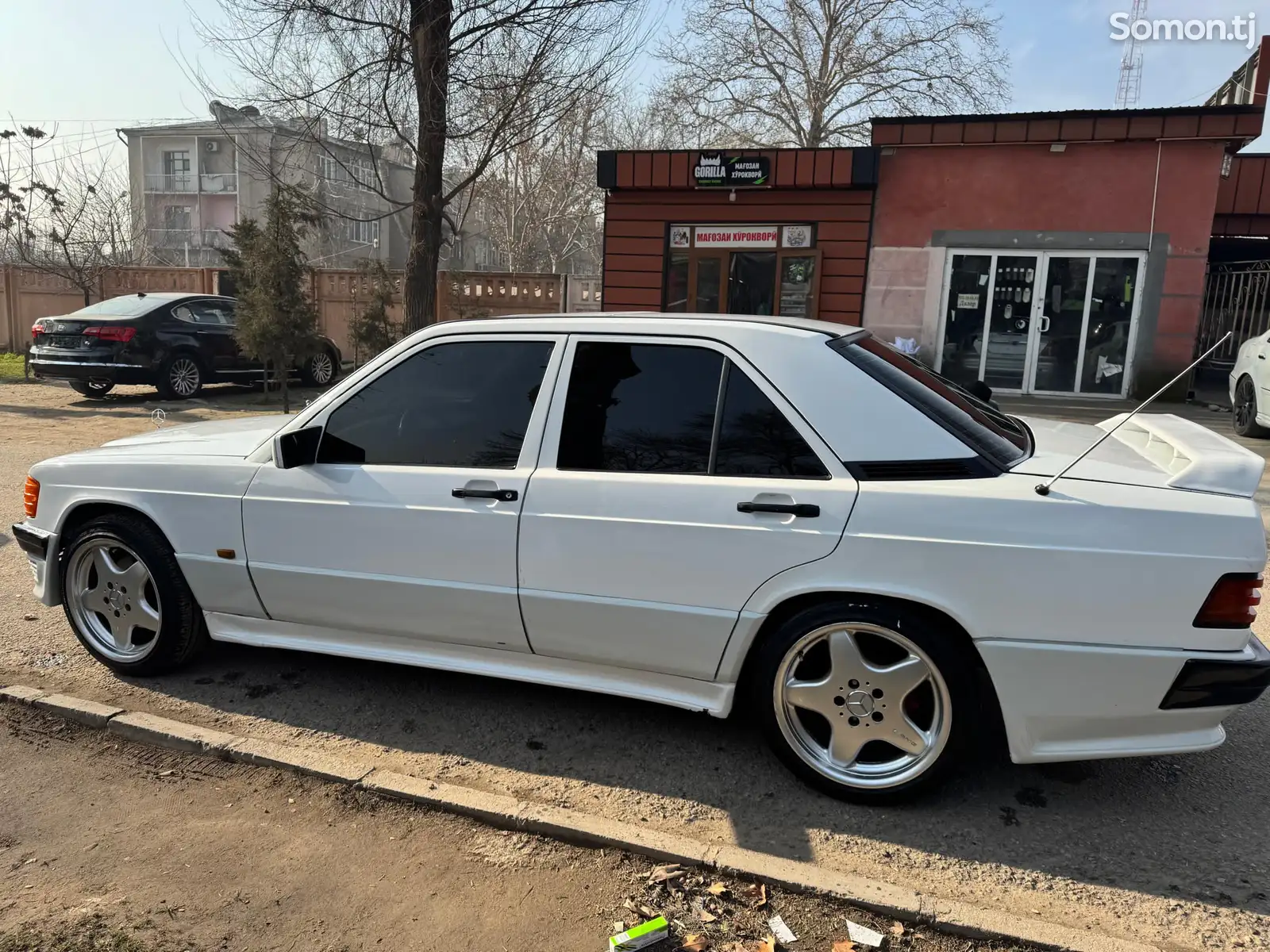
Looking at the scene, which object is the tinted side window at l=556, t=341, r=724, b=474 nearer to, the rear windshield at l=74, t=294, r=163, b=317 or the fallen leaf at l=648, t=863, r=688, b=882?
the fallen leaf at l=648, t=863, r=688, b=882

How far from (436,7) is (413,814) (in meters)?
11.5

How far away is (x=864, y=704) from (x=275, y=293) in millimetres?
11512

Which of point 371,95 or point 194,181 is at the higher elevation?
point 194,181

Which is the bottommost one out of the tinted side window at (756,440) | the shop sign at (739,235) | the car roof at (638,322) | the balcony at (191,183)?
the tinted side window at (756,440)

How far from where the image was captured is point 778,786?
324 centimetres

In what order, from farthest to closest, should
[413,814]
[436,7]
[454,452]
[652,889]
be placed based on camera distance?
1. [436,7]
2. [454,452]
3. [413,814]
4. [652,889]

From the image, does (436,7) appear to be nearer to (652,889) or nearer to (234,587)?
(234,587)

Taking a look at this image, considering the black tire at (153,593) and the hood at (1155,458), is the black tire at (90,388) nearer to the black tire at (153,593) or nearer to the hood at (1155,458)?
the black tire at (153,593)

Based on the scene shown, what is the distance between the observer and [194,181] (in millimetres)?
52312

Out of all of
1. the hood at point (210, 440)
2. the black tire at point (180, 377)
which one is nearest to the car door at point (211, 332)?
the black tire at point (180, 377)

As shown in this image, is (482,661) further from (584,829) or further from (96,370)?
(96,370)

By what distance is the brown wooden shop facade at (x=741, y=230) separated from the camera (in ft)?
46.8

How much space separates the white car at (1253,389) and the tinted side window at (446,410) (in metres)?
9.97

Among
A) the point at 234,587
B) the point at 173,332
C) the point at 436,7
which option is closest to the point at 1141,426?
the point at 234,587
